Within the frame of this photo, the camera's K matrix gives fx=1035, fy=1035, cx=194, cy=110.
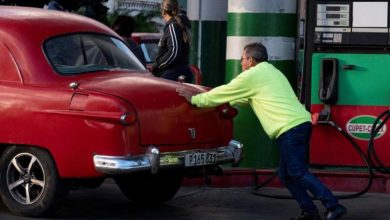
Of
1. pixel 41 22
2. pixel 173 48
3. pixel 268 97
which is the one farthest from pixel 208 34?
pixel 268 97

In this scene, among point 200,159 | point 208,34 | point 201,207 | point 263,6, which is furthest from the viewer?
point 208,34

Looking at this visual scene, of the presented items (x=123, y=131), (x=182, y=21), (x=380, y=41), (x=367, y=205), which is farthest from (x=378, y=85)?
(x=123, y=131)

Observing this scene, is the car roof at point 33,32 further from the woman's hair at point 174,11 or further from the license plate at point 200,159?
the woman's hair at point 174,11

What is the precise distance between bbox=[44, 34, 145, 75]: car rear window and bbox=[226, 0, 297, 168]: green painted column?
67.9 inches

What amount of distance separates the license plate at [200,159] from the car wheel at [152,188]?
0.68 meters

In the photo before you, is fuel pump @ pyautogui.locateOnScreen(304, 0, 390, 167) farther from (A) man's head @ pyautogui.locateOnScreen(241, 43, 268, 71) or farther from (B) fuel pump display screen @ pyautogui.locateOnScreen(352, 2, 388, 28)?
(A) man's head @ pyautogui.locateOnScreen(241, 43, 268, 71)

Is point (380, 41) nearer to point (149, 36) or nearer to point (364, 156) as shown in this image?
point (364, 156)

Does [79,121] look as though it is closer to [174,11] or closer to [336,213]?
[336,213]

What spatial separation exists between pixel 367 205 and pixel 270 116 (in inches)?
79.3

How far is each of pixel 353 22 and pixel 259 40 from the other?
1.14 meters

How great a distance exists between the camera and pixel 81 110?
8430mm

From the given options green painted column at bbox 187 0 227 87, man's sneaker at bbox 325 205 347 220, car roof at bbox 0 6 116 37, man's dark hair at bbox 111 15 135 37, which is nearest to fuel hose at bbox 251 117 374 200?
man's sneaker at bbox 325 205 347 220

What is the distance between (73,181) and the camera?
8.87 meters

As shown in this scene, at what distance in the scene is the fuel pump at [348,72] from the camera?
10.7 metres
